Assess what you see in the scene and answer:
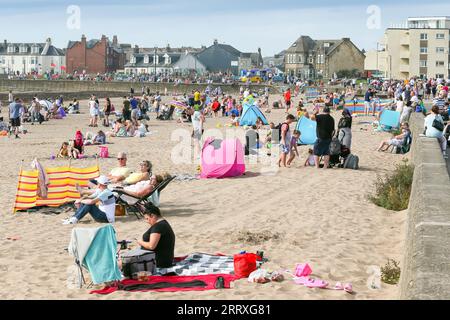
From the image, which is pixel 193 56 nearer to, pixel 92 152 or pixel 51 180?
pixel 92 152

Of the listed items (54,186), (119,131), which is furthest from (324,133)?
(119,131)

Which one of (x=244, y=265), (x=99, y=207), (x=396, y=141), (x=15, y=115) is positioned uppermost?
(x=15, y=115)

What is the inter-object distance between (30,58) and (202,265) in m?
137

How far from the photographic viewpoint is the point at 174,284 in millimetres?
8406

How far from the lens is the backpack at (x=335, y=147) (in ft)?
57.1

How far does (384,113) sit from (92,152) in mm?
11181

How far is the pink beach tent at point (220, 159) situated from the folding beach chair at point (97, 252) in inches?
325

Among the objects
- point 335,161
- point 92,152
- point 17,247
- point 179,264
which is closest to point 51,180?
point 17,247

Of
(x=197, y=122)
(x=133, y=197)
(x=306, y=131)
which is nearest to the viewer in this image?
(x=133, y=197)

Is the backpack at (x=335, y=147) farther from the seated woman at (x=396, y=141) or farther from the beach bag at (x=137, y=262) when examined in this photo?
the beach bag at (x=137, y=262)

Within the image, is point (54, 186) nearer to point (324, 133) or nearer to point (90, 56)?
point (324, 133)

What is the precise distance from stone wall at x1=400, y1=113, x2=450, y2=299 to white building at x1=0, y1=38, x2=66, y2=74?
127 meters

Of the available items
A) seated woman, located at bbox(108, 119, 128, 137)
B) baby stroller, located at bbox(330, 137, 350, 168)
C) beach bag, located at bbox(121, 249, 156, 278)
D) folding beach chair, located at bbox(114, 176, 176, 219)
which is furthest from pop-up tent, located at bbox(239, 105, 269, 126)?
beach bag, located at bbox(121, 249, 156, 278)
